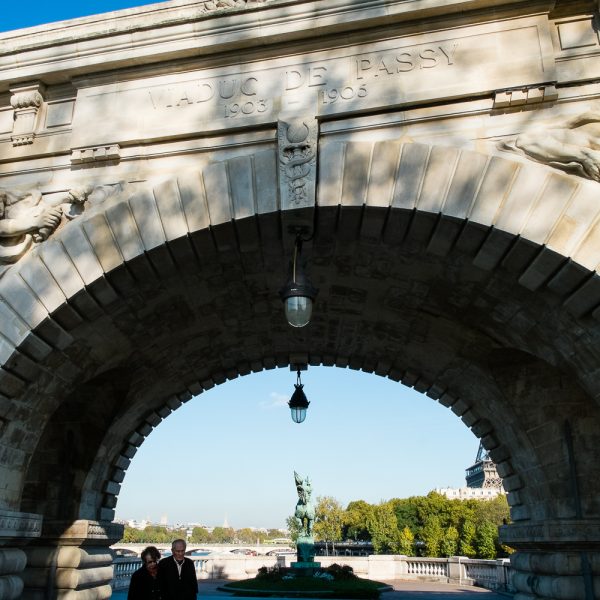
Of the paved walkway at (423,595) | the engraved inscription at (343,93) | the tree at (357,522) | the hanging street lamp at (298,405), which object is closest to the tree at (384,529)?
the tree at (357,522)

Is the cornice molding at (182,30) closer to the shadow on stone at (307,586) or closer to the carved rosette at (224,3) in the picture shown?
the carved rosette at (224,3)

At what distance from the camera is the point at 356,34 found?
730 cm

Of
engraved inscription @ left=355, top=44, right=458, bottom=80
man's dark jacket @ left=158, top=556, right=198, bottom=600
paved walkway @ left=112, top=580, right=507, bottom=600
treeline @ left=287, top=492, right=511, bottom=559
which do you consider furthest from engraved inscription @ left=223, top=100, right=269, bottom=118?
treeline @ left=287, top=492, right=511, bottom=559

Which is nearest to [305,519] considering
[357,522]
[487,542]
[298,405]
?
[298,405]

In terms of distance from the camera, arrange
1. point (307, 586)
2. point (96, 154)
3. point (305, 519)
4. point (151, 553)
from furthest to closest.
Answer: point (305, 519) → point (307, 586) → point (96, 154) → point (151, 553)

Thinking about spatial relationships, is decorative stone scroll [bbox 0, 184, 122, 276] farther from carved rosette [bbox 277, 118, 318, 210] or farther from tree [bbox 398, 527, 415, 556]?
tree [bbox 398, 527, 415, 556]

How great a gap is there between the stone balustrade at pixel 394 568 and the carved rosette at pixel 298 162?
22295 millimetres

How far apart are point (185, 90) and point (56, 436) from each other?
6.25 m

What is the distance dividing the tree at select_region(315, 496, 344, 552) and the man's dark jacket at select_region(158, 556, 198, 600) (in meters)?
75.2

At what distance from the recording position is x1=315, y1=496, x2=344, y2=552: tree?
77.8m

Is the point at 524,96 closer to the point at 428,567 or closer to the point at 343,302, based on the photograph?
the point at 343,302

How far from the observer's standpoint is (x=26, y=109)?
26.8 feet

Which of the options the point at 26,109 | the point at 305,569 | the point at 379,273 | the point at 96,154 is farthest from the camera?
the point at 305,569

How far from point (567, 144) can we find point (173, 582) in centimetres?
597
